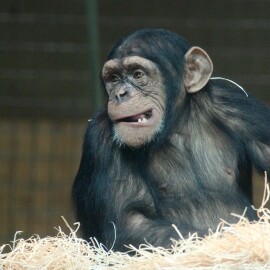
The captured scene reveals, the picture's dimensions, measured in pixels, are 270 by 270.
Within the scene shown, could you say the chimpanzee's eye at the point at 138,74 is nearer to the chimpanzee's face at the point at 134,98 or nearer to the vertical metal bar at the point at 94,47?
the chimpanzee's face at the point at 134,98

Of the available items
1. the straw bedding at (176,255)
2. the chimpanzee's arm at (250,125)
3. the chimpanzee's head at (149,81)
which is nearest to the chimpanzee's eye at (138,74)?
the chimpanzee's head at (149,81)

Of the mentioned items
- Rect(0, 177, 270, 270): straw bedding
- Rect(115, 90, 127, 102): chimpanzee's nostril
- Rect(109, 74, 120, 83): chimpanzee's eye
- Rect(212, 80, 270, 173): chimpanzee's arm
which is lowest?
Rect(0, 177, 270, 270): straw bedding

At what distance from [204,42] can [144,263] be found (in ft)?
15.6

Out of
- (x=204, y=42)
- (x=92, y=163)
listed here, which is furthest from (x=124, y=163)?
(x=204, y=42)

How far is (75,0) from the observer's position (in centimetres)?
902

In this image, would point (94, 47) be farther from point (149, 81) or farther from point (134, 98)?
point (134, 98)

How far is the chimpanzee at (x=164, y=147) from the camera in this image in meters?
5.71

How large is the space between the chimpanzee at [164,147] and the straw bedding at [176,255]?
761 mm

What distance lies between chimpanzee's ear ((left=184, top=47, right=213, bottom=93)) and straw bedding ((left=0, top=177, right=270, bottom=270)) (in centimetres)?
129

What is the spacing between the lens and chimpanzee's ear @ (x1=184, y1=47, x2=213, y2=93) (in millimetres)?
5984

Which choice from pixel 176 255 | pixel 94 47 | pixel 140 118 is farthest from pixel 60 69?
pixel 176 255

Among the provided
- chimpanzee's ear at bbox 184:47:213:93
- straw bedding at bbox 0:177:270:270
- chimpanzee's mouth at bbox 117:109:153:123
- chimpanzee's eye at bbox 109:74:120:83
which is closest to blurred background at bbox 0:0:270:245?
chimpanzee's ear at bbox 184:47:213:93

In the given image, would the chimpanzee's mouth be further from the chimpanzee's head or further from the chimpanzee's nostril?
the chimpanzee's nostril

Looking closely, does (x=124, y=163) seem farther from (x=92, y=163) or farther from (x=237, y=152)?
(x=237, y=152)
